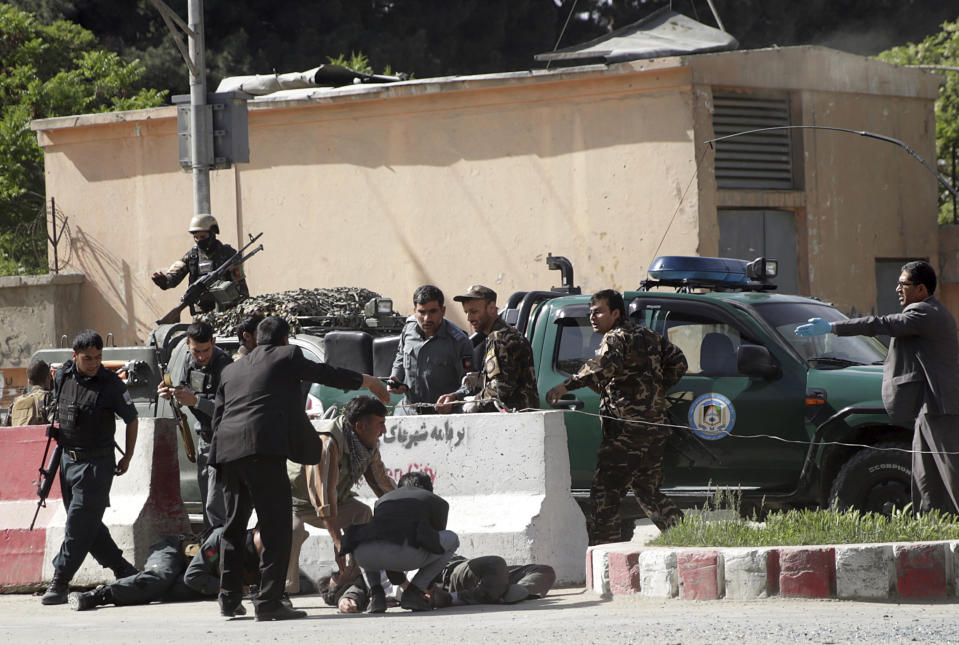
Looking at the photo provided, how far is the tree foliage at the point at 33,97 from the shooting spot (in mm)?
25453

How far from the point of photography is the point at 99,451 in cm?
908

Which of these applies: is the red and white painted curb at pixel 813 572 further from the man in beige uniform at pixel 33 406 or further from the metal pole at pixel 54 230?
the metal pole at pixel 54 230

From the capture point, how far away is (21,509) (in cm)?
989

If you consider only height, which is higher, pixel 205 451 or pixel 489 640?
pixel 205 451

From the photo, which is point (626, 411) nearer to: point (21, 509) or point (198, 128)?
point (21, 509)

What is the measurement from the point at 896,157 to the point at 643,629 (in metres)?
13.6

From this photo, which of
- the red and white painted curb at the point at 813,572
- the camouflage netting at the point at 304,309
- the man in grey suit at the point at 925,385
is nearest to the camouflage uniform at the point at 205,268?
the camouflage netting at the point at 304,309

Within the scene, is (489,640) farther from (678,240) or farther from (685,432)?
(678,240)

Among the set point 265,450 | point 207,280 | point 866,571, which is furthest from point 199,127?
point 866,571

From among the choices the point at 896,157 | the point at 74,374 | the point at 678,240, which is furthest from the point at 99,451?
the point at 896,157

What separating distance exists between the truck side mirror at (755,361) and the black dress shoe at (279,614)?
10.3ft

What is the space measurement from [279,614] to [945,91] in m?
20.9

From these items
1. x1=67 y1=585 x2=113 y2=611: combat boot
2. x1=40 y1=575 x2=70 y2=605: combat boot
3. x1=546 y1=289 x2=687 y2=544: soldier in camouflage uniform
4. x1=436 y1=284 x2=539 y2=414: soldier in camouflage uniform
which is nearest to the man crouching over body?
x1=436 y1=284 x2=539 y2=414: soldier in camouflage uniform

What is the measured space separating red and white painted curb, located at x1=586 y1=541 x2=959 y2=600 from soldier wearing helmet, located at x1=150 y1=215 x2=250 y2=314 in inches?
232
